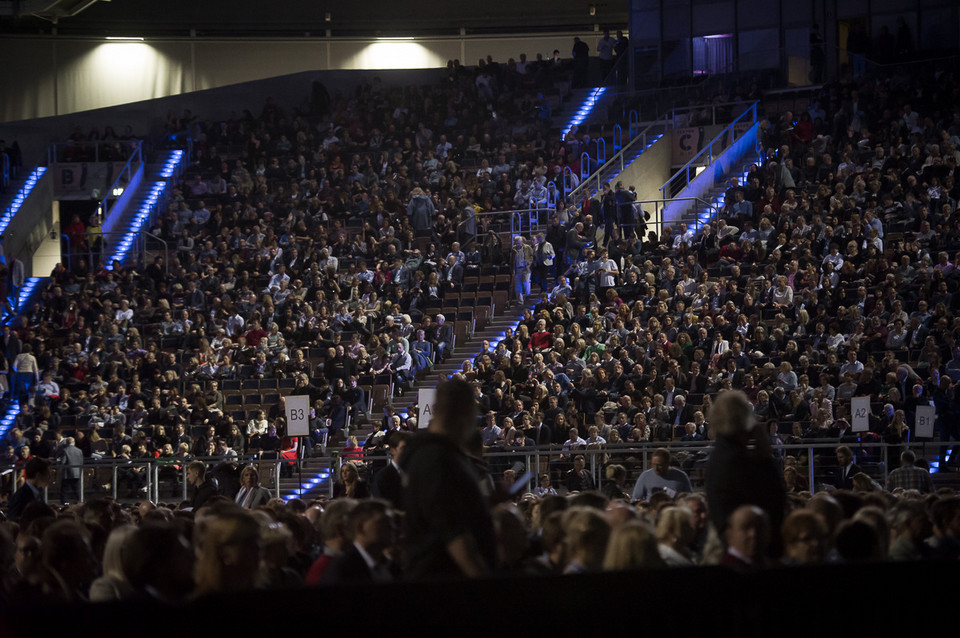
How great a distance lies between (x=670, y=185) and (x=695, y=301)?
904 centimetres

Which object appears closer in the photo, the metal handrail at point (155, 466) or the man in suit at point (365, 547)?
the man in suit at point (365, 547)

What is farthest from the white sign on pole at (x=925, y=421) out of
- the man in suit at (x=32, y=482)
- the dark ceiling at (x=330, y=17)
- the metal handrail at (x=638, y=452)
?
the dark ceiling at (x=330, y=17)

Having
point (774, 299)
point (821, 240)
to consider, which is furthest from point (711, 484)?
point (821, 240)

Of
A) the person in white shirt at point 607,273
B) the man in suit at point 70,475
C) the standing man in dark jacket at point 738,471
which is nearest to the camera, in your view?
the standing man in dark jacket at point 738,471

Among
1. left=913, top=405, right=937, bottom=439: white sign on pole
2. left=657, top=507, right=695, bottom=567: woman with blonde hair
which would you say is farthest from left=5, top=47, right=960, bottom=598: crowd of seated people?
left=657, top=507, right=695, bottom=567: woman with blonde hair

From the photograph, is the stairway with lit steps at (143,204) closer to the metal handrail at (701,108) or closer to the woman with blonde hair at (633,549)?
the metal handrail at (701,108)

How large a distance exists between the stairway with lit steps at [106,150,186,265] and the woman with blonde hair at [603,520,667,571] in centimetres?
2695

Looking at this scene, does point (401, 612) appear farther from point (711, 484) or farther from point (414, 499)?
point (711, 484)

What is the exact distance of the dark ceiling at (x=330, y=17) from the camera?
38.5 m

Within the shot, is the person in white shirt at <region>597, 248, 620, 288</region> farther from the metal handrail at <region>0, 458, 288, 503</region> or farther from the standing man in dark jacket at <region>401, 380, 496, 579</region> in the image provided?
the standing man in dark jacket at <region>401, 380, 496, 579</region>

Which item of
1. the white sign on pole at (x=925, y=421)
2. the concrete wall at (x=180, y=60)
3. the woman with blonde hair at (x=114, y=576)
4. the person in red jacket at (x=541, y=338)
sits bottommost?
the woman with blonde hair at (x=114, y=576)

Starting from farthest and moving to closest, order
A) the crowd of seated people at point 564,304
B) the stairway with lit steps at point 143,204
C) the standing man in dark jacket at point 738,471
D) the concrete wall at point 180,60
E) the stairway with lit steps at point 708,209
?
1. the concrete wall at point 180,60
2. the stairway with lit steps at point 143,204
3. the stairway with lit steps at point 708,209
4. the crowd of seated people at point 564,304
5. the standing man in dark jacket at point 738,471

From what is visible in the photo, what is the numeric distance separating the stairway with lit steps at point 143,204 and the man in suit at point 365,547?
86.2ft

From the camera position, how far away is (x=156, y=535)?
5023 millimetres
